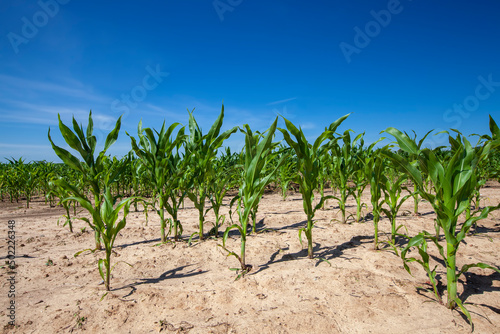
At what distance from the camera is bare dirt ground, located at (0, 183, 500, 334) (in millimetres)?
1849

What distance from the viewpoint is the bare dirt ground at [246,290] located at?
6.07 feet

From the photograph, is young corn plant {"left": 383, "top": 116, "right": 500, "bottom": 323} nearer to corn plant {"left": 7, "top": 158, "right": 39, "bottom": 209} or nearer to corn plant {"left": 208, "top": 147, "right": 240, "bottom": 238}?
corn plant {"left": 208, "top": 147, "right": 240, "bottom": 238}

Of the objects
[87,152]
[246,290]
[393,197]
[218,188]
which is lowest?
[246,290]

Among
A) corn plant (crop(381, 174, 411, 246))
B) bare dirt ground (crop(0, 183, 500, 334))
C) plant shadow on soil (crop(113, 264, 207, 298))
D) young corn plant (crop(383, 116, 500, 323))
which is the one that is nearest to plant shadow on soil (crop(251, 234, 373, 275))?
bare dirt ground (crop(0, 183, 500, 334))

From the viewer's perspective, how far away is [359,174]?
158 inches

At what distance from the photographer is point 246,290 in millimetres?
2285

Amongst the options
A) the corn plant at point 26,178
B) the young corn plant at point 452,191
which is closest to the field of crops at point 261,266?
the young corn plant at point 452,191

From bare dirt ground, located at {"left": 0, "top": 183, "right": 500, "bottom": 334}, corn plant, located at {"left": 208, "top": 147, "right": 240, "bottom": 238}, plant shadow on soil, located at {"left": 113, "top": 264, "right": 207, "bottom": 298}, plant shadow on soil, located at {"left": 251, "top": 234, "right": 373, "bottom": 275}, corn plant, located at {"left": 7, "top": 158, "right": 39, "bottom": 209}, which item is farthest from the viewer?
corn plant, located at {"left": 7, "top": 158, "right": 39, "bottom": 209}

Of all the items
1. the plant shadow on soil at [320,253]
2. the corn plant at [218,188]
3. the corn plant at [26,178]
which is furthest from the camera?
the corn plant at [26,178]

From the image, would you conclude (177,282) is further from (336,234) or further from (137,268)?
(336,234)

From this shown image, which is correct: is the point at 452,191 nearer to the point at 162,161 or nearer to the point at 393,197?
the point at 393,197

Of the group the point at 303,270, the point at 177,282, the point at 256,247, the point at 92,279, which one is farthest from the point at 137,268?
the point at 303,270

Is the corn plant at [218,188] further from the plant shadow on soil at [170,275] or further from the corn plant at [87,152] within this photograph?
the corn plant at [87,152]

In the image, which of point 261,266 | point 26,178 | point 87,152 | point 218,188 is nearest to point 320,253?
point 261,266
